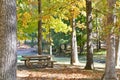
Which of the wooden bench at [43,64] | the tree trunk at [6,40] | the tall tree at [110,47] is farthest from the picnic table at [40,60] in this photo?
the tree trunk at [6,40]

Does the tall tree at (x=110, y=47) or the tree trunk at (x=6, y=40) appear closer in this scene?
the tree trunk at (x=6, y=40)

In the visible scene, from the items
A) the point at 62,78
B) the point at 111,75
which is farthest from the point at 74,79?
the point at 111,75

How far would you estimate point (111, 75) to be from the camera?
39.4 feet

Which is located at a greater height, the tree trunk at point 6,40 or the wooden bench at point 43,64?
the tree trunk at point 6,40

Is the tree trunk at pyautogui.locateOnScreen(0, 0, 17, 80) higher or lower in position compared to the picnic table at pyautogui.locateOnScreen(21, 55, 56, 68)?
higher

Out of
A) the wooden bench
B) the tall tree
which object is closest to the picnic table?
the wooden bench

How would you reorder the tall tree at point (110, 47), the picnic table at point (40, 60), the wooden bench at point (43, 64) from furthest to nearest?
the picnic table at point (40, 60)
the wooden bench at point (43, 64)
the tall tree at point (110, 47)

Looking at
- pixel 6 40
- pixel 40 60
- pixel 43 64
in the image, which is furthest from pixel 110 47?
pixel 40 60

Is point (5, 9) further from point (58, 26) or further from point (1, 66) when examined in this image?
point (58, 26)

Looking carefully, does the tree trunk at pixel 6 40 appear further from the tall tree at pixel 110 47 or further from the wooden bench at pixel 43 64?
the wooden bench at pixel 43 64

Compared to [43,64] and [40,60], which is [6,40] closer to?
[43,64]

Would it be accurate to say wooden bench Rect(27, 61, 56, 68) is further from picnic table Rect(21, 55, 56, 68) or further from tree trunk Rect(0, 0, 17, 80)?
tree trunk Rect(0, 0, 17, 80)

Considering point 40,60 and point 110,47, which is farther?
point 40,60

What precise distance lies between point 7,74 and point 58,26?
1935 centimetres
